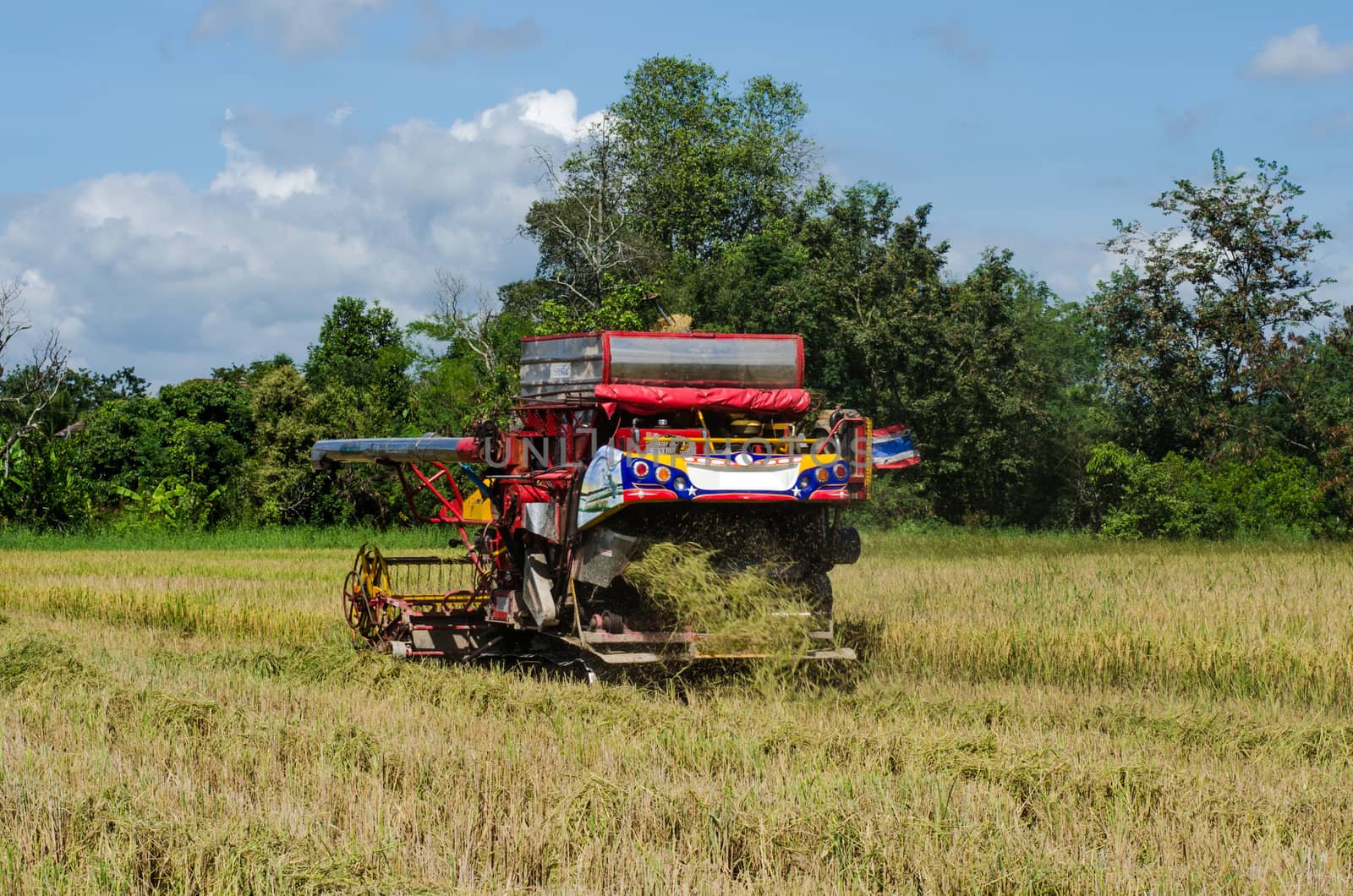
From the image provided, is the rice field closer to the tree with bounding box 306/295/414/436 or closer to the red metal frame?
the red metal frame

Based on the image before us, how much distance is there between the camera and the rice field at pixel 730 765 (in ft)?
18.0

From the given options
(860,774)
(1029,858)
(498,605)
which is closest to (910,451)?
(498,605)

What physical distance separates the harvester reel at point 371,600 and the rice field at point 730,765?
59 cm

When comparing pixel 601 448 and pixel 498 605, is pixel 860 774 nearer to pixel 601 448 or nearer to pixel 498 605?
pixel 601 448

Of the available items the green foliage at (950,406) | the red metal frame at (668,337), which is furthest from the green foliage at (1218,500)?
the red metal frame at (668,337)

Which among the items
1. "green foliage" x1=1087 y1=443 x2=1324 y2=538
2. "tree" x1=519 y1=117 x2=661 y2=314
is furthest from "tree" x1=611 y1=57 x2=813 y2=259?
"green foliage" x1=1087 y1=443 x2=1324 y2=538

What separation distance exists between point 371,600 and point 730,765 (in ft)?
21.4

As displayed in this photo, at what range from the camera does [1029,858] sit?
546 cm

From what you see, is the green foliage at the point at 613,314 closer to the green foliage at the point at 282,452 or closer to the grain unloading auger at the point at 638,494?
the green foliage at the point at 282,452

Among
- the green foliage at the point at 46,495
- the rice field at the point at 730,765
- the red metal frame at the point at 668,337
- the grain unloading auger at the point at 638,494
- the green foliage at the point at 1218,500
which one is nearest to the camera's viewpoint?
the rice field at the point at 730,765

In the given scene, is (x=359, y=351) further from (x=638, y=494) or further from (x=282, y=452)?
(x=638, y=494)

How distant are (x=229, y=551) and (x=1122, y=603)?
20.2 m

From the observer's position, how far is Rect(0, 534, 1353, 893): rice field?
5.48 m

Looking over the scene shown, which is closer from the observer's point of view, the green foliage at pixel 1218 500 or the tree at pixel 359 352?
the green foliage at pixel 1218 500
